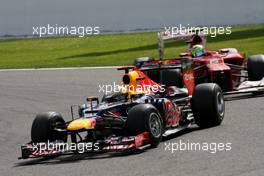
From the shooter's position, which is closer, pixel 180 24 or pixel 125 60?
pixel 125 60

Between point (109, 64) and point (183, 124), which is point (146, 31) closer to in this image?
point (109, 64)

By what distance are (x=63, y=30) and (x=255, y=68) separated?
2164cm

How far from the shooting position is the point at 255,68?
45.9 feet

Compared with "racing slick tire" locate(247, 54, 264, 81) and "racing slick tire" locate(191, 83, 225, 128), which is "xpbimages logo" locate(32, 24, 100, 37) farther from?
"racing slick tire" locate(191, 83, 225, 128)

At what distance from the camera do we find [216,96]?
9680 mm

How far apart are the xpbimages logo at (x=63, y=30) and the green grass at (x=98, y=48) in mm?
438

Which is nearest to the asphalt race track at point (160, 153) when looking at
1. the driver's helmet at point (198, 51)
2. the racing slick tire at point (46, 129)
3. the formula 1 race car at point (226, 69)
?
the racing slick tire at point (46, 129)

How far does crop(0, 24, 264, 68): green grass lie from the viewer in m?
23.7

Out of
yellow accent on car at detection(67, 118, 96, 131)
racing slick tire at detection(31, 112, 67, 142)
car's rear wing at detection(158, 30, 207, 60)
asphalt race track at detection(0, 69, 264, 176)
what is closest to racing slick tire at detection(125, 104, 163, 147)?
asphalt race track at detection(0, 69, 264, 176)

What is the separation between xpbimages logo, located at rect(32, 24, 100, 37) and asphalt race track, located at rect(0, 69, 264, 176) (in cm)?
1936

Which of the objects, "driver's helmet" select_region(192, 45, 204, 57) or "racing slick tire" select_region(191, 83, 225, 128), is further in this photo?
"driver's helmet" select_region(192, 45, 204, 57)

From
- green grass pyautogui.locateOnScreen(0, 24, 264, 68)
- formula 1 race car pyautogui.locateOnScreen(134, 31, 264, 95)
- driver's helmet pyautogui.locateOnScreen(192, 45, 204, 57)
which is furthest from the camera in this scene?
green grass pyautogui.locateOnScreen(0, 24, 264, 68)

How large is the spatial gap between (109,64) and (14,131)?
10458 mm

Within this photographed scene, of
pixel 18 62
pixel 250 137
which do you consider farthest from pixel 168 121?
pixel 18 62
